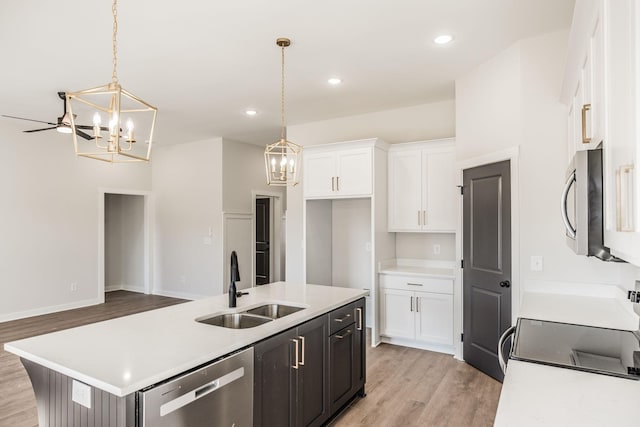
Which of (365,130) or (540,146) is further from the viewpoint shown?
(365,130)

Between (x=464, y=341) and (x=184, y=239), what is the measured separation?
17.3ft

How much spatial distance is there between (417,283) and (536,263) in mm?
1439

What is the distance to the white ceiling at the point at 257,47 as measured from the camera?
2.71m

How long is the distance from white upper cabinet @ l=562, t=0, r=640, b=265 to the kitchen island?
60.1 inches

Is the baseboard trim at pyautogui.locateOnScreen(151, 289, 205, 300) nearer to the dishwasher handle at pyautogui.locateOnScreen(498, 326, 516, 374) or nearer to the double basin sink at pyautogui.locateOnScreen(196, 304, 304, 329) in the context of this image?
the double basin sink at pyautogui.locateOnScreen(196, 304, 304, 329)

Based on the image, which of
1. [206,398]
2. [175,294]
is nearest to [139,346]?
[206,398]

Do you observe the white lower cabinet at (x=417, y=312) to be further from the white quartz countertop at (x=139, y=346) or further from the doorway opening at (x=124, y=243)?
the doorway opening at (x=124, y=243)

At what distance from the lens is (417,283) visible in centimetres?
430

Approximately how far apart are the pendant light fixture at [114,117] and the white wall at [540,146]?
282 centimetres

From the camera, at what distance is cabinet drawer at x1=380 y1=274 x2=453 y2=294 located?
4.16 m

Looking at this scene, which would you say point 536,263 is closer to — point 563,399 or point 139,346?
point 563,399

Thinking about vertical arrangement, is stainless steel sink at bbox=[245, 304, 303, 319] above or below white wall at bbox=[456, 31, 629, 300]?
below

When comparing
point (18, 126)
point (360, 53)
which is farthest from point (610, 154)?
point (18, 126)

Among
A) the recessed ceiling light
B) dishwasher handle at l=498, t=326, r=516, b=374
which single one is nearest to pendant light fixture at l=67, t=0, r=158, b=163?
dishwasher handle at l=498, t=326, r=516, b=374
